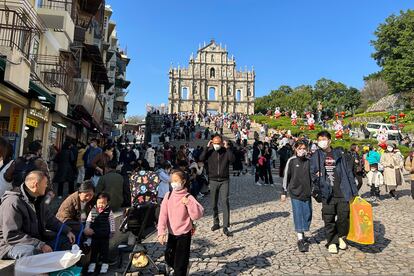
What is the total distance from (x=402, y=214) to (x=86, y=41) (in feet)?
56.7

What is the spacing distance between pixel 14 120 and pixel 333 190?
10722mm

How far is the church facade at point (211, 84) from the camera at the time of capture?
3477 inches

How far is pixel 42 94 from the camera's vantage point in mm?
11531

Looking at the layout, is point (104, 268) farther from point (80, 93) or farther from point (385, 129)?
point (385, 129)

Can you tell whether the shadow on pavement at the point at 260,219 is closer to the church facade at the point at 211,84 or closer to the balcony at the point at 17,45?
the balcony at the point at 17,45

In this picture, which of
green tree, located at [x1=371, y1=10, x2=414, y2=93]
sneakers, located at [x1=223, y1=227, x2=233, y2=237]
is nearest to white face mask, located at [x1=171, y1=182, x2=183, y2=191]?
sneakers, located at [x1=223, y1=227, x2=233, y2=237]

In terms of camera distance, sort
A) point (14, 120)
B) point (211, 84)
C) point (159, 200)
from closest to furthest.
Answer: point (159, 200) < point (14, 120) < point (211, 84)

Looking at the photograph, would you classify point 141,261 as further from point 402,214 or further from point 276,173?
point 276,173

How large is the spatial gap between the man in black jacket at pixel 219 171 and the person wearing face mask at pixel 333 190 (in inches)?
72.9

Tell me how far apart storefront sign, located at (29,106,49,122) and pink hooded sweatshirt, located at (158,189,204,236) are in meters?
9.82

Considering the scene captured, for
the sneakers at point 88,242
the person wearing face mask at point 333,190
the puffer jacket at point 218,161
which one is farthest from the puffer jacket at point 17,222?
the person wearing face mask at point 333,190

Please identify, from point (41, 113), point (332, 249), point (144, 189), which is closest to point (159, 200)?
point (144, 189)

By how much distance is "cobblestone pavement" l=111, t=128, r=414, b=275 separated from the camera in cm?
516

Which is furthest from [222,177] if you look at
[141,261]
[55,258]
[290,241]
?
[55,258]
